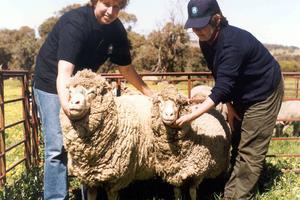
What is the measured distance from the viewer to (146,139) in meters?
4.01

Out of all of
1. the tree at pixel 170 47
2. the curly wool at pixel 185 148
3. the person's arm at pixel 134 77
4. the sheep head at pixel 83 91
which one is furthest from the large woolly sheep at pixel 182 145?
the tree at pixel 170 47

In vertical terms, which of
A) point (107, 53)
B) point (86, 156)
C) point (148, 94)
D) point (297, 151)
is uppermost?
point (107, 53)

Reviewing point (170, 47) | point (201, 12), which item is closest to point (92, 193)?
point (201, 12)

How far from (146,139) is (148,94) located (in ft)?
1.93

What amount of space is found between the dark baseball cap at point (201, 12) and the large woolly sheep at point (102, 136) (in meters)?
0.92

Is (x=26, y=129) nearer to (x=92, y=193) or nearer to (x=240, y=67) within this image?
(x=92, y=193)

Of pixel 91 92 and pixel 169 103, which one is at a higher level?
pixel 91 92

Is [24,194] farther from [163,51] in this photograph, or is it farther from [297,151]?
[163,51]

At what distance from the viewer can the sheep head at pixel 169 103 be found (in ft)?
12.1

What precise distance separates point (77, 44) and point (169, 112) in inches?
38.6

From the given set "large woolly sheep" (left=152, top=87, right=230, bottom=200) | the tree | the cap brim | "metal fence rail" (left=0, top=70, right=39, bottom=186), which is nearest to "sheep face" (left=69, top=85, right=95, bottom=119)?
"large woolly sheep" (left=152, top=87, right=230, bottom=200)

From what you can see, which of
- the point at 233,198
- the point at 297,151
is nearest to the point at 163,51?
the point at 297,151

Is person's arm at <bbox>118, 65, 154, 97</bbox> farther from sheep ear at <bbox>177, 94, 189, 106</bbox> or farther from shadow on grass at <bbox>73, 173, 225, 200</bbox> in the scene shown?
shadow on grass at <bbox>73, 173, 225, 200</bbox>

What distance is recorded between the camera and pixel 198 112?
366 centimetres
